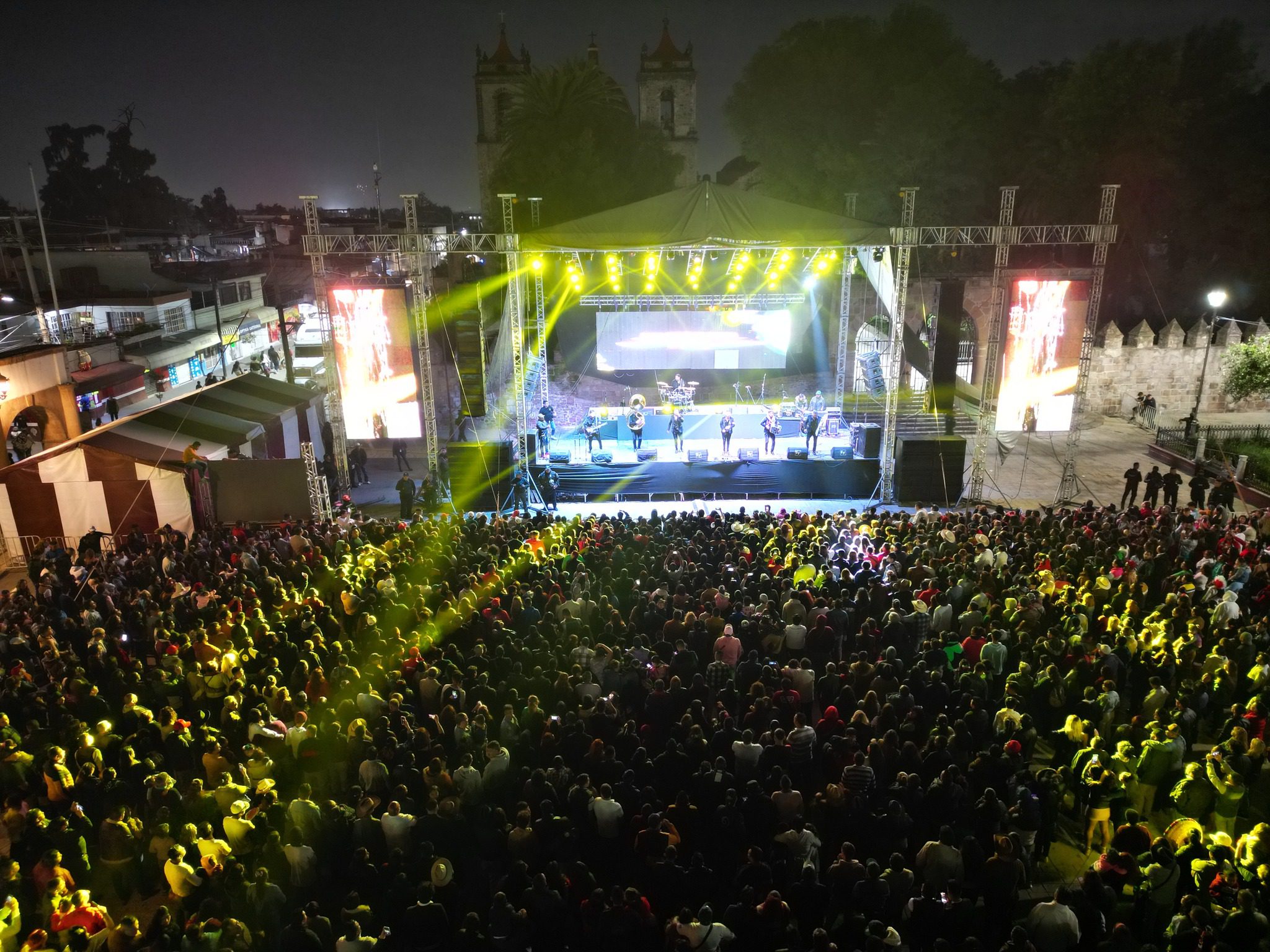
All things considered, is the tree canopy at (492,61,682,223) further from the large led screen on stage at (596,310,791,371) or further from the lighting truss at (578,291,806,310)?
the large led screen on stage at (596,310,791,371)

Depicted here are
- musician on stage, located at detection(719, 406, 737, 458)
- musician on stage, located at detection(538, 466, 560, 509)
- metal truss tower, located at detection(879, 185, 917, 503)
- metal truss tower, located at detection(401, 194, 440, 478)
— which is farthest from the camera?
musician on stage, located at detection(719, 406, 737, 458)

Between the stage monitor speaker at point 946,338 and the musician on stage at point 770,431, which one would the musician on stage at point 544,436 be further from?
the stage monitor speaker at point 946,338

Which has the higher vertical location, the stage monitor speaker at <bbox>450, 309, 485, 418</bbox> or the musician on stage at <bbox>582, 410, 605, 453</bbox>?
the stage monitor speaker at <bbox>450, 309, 485, 418</bbox>

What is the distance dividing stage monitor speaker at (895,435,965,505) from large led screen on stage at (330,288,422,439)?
1044 centimetres

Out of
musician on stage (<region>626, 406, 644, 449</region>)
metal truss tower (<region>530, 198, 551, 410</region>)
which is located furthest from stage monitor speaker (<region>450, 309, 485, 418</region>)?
musician on stage (<region>626, 406, 644, 449</region>)

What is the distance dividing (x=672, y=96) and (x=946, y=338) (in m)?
36.1

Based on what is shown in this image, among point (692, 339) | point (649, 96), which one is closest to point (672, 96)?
point (649, 96)

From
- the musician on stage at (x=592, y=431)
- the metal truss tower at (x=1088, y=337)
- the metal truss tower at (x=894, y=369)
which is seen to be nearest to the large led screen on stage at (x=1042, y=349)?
the metal truss tower at (x=1088, y=337)

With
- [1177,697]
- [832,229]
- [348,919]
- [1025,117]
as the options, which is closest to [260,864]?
[348,919]

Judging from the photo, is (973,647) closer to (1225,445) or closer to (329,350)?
(329,350)

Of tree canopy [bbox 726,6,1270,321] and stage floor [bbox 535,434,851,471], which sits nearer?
stage floor [bbox 535,434,851,471]

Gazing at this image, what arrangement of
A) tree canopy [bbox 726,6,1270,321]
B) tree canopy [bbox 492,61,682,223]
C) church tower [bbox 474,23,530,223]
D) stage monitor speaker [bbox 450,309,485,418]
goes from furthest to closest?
church tower [bbox 474,23,530,223], tree canopy [bbox 492,61,682,223], tree canopy [bbox 726,6,1270,321], stage monitor speaker [bbox 450,309,485,418]

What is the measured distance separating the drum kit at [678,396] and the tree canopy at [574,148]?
38.1 feet

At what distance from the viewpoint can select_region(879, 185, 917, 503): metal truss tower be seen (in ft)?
52.2
